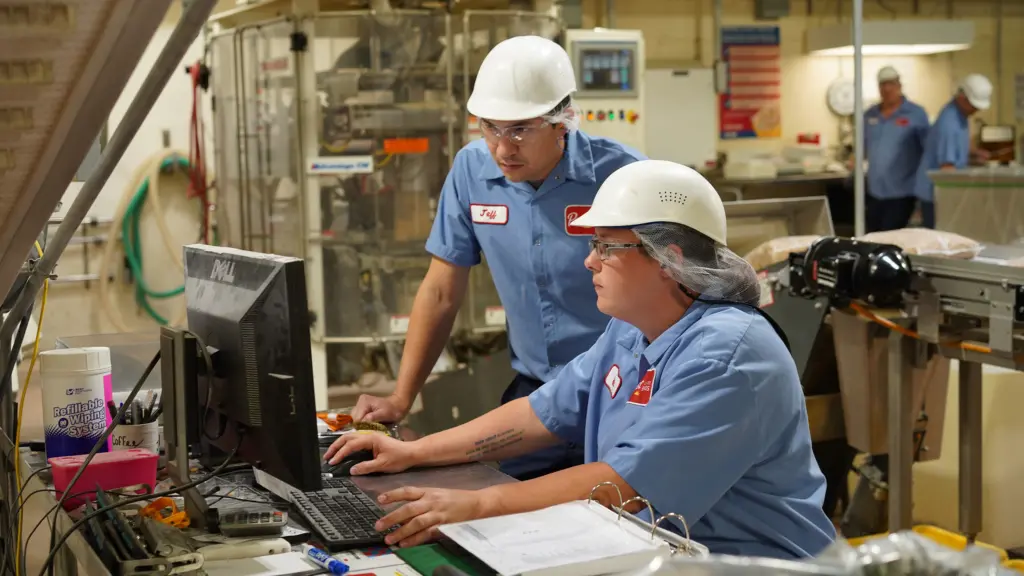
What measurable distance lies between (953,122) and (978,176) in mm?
1980

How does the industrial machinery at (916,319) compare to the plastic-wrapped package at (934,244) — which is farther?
the plastic-wrapped package at (934,244)

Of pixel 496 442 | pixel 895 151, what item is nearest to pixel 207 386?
pixel 496 442

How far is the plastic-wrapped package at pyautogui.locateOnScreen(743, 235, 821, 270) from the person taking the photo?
3564mm

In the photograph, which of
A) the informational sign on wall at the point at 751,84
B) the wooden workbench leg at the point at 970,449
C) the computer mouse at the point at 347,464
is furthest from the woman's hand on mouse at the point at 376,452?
the informational sign on wall at the point at 751,84

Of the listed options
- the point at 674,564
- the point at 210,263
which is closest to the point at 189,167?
the point at 210,263

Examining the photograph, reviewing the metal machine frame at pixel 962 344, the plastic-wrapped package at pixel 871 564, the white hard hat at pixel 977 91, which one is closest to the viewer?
the plastic-wrapped package at pixel 871 564

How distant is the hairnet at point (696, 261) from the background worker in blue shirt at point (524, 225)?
56 centimetres

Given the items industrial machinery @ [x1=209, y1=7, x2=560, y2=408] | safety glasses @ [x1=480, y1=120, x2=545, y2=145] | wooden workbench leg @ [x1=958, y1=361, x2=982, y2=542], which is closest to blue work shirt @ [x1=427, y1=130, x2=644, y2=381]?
safety glasses @ [x1=480, y1=120, x2=545, y2=145]

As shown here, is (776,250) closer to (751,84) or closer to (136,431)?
(136,431)

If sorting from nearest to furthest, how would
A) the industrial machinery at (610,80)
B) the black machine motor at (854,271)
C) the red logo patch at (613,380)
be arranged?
1. the red logo patch at (613,380)
2. the black machine motor at (854,271)
3. the industrial machinery at (610,80)

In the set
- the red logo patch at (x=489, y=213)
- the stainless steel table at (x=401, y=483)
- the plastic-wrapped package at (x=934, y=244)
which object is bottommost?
the stainless steel table at (x=401, y=483)

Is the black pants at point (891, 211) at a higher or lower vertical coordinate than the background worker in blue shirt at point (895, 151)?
Answer: lower

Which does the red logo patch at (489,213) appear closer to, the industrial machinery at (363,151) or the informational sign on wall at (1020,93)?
the industrial machinery at (363,151)

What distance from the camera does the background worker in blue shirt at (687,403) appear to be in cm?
159
